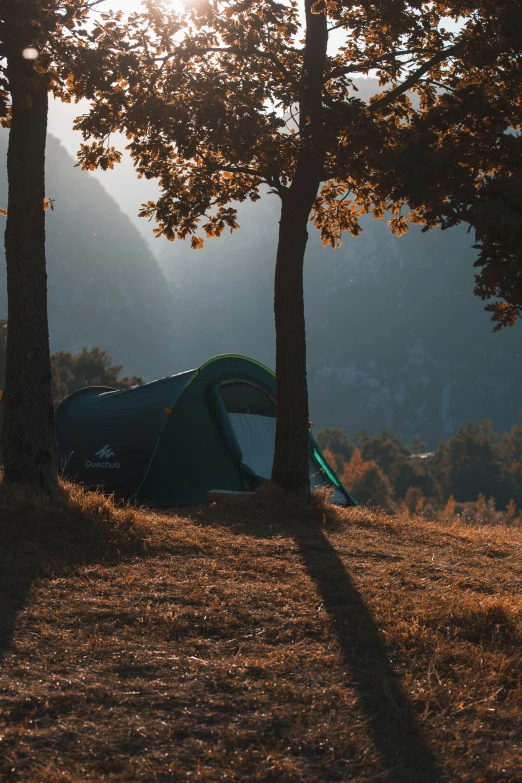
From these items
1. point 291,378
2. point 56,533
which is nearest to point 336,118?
point 291,378

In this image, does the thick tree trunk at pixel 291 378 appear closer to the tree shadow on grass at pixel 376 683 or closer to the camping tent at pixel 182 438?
the camping tent at pixel 182 438

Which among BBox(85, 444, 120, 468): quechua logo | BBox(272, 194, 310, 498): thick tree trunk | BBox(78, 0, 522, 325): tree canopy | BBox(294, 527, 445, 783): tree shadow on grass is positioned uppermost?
BBox(78, 0, 522, 325): tree canopy

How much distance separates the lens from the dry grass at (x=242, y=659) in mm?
3107

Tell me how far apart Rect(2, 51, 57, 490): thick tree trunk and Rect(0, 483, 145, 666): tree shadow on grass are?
0.44 meters

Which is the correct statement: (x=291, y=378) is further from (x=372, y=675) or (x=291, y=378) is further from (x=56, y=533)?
(x=372, y=675)

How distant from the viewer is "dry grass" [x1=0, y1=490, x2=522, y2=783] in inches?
122

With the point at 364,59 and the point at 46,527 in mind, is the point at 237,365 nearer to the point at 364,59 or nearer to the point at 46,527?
the point at 364,59

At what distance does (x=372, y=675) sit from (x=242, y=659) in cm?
73

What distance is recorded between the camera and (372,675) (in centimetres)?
398

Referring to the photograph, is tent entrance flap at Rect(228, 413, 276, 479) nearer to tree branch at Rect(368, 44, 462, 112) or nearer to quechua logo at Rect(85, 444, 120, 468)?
quechua logo at Rect(85, 444, 120, 468)

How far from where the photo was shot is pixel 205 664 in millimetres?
4020

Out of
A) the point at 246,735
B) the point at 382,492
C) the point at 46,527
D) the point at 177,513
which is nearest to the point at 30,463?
the point at 46,527

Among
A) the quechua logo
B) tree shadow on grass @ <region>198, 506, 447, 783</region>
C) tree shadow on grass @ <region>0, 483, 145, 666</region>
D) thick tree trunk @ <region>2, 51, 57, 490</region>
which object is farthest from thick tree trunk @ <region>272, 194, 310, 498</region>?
the quechua logo

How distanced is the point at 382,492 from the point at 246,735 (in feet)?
281
